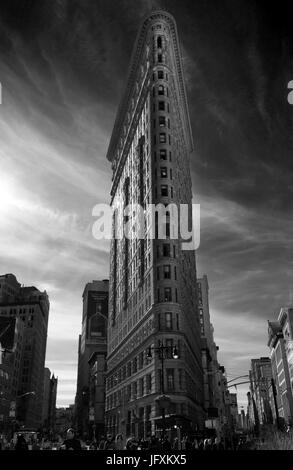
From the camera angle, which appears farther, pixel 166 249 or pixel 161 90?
pixel 161 90

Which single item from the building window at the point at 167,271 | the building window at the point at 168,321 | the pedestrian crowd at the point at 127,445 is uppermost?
the building window at the point at 167,271

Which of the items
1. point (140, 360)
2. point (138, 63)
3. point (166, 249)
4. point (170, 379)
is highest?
point (138, 63)

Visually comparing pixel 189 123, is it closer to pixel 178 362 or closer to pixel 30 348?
pixel 178 362

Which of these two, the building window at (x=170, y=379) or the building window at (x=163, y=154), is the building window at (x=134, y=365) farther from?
the building window at (x=163, y=154)

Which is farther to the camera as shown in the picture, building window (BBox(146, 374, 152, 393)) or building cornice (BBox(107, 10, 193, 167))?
building cornice (BBox(107, 10, 193, 167))

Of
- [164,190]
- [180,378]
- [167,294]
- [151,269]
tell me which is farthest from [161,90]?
[180,378]

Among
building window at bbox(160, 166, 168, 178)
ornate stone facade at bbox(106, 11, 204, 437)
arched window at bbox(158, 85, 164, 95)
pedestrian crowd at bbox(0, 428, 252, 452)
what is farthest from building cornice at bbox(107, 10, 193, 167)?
pedestrian crowd at bbox(0, 428, 252, 452)

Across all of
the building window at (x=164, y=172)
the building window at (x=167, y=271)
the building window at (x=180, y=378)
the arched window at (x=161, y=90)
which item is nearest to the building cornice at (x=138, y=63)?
the arched window at (x=161, y=90)

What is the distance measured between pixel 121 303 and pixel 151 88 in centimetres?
5063

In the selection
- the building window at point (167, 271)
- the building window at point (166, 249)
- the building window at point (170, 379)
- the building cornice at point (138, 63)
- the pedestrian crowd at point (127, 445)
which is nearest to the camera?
the pedestrian crowd at point (127, 445)

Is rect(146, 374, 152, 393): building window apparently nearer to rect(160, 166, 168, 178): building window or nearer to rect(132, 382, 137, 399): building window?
rect(132, 382, 137, 399): building window

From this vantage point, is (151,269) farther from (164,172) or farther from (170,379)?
(164,172)

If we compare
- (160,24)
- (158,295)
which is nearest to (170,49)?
Answer: (160,24)

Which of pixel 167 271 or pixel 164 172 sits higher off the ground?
pixel 164 172
